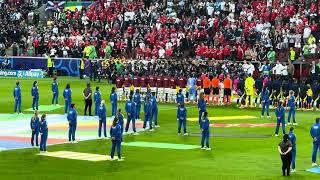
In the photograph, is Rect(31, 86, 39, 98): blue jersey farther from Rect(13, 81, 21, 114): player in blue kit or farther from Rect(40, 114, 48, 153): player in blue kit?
Rect(40, 114, 48, 153): player in blue kit

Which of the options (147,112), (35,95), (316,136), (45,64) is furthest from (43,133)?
(45,64)

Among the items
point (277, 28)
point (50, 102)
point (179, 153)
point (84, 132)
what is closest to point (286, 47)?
point (277, 28)

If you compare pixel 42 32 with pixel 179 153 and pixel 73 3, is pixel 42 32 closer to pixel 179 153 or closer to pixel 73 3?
pixel 73 3

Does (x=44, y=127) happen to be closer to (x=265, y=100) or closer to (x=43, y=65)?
(x=265, y=100)

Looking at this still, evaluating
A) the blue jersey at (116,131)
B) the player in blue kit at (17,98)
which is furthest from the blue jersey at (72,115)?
the player in blue kit at (17,98)

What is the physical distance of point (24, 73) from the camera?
74688 millimetres

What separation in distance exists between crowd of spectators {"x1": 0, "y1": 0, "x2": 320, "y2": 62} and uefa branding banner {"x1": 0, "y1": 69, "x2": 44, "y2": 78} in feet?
6.71

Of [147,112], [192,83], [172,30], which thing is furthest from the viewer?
[172,30]

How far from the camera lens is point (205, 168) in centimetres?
3175

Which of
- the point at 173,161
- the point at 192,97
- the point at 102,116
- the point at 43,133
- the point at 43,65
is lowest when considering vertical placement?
the point at 173,161

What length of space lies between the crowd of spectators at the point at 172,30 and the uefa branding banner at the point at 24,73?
Result: 2045 mm

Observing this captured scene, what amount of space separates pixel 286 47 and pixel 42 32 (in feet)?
90.4

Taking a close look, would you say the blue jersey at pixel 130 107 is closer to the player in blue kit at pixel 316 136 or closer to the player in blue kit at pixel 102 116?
the player in blue kit at pixel 102 116

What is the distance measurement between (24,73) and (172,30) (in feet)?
51.0
